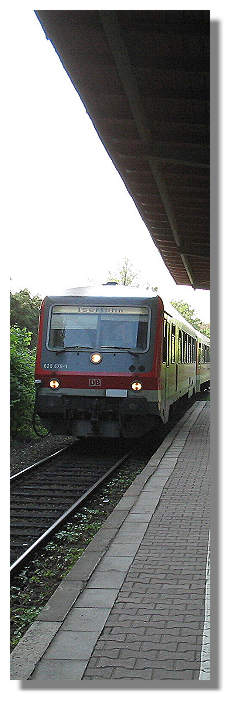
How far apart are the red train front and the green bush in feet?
5.73

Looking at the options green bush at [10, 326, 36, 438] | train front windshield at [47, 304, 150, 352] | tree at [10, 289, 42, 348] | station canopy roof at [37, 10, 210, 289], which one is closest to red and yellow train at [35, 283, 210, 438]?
train front windshield at [47, 304, 150, 352]

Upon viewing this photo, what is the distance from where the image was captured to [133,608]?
14.3ft

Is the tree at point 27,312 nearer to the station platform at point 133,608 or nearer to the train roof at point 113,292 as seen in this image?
the train roof at point 113,292

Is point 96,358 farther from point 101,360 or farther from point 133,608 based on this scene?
point 133,608

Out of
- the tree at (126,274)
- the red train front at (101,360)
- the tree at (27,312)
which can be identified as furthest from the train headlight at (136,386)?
the tree at (27,312)

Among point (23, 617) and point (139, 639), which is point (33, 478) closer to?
point (23, 617)

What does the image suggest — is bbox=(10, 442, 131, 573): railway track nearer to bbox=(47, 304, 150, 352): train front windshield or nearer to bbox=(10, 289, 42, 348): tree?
bbox=(47, 304, 150, 352): train front windshield

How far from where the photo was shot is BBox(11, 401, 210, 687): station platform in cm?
353

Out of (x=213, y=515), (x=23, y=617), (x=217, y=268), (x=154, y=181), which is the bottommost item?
(x=23, y=617)

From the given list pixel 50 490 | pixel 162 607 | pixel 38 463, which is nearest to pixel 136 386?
pixel 38 463

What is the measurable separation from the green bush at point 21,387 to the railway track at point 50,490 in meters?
1.17

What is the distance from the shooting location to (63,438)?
45.2 feet

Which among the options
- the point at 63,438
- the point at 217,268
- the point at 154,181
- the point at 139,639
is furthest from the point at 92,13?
the point at 63,438

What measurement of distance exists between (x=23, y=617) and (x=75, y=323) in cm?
647
